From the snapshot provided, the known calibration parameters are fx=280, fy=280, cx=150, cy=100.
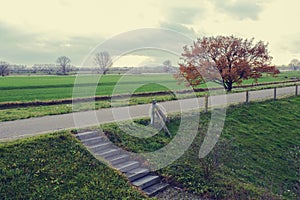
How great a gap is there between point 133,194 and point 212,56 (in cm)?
1422

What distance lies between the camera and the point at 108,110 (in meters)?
13.7

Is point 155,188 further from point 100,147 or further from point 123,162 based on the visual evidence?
point 100,147

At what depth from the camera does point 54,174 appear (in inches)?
275

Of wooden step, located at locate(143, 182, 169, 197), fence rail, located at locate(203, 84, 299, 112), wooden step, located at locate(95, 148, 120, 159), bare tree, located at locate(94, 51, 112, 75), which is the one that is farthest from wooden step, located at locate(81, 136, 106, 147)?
fence rail, located at locate(203, 84, 299, 112)

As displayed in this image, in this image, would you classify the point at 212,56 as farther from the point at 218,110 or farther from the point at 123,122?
the point at 123,122

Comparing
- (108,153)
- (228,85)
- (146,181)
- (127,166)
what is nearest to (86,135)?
(108,153)

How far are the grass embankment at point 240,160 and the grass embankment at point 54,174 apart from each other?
5.39 feet

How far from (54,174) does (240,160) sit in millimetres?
6463

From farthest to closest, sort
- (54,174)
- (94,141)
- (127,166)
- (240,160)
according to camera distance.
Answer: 1. (240,160)
2. (94,141)
3. (127,166)
4. (54,174)

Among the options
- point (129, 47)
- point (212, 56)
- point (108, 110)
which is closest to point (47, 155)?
point (129, 47)

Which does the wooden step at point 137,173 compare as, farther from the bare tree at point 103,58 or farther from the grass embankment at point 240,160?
the bare tree at point 103,58

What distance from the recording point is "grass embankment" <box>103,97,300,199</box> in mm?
8117

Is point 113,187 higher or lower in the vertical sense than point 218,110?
lower

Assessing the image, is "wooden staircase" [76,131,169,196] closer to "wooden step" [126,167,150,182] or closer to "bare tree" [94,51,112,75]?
"wooden step" [126,167,150,182]
